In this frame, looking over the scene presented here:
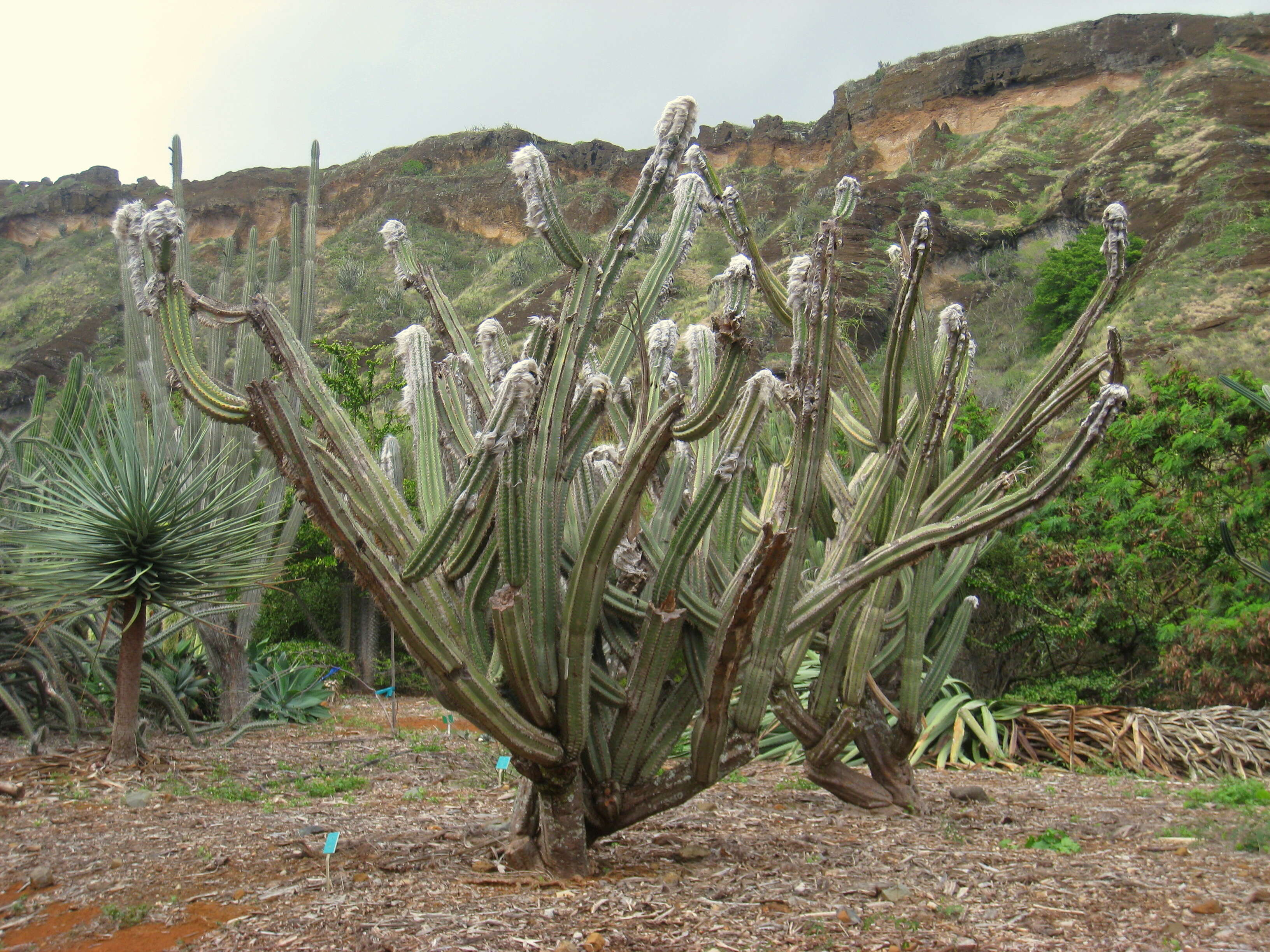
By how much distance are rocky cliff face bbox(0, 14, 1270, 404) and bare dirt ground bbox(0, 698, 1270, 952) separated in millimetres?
19269

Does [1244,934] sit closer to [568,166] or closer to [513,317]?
[513,317]

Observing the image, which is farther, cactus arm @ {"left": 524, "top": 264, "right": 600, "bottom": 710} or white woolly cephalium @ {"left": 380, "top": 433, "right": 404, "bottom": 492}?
white woolly cephalium @ {"left": 380, "top": 433, "right": 404, "bottom": 492}

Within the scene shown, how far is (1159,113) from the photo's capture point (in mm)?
38656

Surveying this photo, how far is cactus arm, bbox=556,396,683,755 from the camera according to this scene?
3023 millimetres

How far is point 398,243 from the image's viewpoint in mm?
4293

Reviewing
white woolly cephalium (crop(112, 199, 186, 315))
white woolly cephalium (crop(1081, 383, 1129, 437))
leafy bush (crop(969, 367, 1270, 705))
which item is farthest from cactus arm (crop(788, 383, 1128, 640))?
leafy bush (crop(969, 367, 1270, 705))

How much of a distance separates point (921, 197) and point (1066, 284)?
10230 millimetres

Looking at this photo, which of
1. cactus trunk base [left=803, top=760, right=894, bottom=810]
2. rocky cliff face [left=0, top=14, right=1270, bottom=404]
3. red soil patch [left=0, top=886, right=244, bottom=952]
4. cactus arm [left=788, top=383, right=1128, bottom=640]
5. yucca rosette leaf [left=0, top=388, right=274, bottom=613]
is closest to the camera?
red soil patch [left=0, top=886, right=244, bottom=952]

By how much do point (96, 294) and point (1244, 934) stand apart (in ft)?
175

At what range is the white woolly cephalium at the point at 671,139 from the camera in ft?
11.0

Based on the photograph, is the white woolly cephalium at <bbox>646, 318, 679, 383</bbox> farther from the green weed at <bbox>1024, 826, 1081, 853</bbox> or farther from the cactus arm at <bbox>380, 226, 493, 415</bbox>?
the green weed at <bbox>1024, 826, 1081, 853</bbox>

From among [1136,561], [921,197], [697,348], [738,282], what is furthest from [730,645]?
[921,197]

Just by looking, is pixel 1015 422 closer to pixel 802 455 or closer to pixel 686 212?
pixel 802 455

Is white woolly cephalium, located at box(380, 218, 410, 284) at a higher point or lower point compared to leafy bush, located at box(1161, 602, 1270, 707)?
higher
